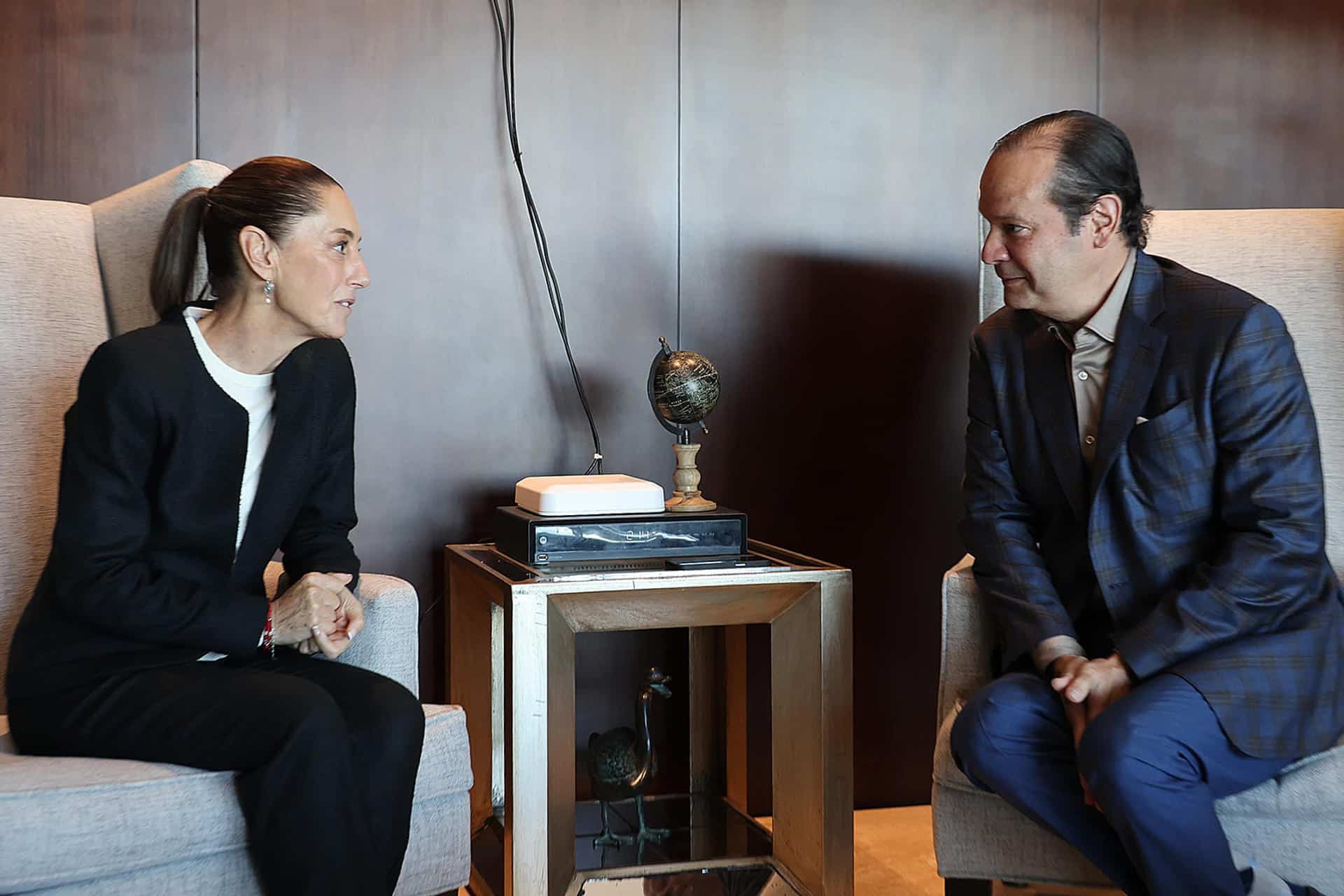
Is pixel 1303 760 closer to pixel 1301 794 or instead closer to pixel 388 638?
pixel 1301 794

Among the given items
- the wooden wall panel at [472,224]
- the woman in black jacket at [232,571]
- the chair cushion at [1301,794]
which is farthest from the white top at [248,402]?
the chair cushion at [1301,794]

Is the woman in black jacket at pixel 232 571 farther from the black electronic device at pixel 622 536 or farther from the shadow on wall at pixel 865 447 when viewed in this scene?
the shadow on wall at pixel 865 447

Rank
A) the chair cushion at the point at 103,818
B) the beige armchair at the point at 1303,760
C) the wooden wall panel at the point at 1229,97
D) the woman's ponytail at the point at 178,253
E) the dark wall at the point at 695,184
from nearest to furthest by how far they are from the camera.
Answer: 1. the chair cushion at the point at 103,818
2. the beige armchair at the point at 1303,760
3. the woman's ponytail at the point at 178,253
4. the dark wall at the point at 695,184
5. the wooden wall panel at the point at 1229,97

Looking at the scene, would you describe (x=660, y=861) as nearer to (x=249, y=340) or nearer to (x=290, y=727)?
(x=290, y=727)

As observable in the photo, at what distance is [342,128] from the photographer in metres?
2.18

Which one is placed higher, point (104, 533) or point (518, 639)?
point (104, 533)

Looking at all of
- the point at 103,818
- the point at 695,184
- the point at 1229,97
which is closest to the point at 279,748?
the point at 103,818

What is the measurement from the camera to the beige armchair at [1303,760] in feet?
4.90

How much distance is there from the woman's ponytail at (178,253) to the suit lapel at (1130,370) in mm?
1245

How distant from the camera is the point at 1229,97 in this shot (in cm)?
255

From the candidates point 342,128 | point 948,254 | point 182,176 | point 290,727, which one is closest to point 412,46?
point 342,128

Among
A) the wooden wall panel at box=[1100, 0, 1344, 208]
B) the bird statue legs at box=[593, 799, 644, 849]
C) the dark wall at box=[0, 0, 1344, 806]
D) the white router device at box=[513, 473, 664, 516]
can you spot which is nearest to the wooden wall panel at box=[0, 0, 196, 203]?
the dark wall at box=[0, 0, 1344, 806]

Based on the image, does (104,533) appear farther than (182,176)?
No

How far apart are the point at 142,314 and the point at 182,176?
9.8 inches
